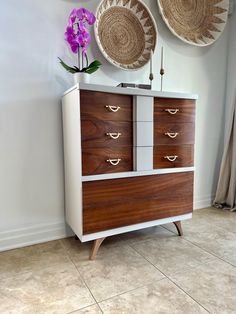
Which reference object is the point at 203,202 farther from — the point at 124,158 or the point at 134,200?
the point at 124,158

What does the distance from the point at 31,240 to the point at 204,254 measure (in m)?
1.12

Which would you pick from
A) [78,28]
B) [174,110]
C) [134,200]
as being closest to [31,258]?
[134,200]

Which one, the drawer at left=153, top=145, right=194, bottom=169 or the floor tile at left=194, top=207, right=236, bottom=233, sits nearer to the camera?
the drawer at left=153, top=145, right=194, bottom=169

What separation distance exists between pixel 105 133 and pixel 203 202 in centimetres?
147

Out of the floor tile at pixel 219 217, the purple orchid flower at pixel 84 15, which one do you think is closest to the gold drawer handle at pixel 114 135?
the purple orchid flower at pixel 84 15

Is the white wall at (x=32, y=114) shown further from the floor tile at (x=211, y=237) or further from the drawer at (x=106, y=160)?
the floor tile at (x=211, y=237)

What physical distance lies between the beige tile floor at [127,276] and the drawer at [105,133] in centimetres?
68

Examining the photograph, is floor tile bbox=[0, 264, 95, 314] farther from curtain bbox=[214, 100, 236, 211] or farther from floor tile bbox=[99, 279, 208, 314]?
curtain bbox=[214, 100, 236, 211]

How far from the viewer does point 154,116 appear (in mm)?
1432

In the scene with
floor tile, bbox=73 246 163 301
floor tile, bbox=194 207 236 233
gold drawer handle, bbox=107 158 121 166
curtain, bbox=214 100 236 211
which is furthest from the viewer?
curtain, bbox=214 100 236 211

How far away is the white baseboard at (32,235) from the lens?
4.79 feet

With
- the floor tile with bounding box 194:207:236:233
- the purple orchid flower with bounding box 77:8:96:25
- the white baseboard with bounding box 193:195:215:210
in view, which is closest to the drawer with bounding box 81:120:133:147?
the purple orchid flower with bounding box 77:8:96:25

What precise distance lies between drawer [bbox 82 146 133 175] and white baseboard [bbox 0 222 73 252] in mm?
602

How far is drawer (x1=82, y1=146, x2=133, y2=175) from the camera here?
1258mm
